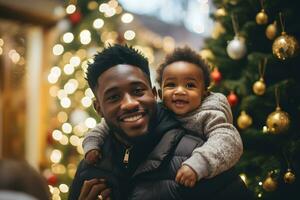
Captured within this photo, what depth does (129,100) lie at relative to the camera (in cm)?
165

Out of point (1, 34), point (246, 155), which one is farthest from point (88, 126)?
point (1, 34)

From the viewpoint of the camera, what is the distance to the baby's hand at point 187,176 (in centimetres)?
148

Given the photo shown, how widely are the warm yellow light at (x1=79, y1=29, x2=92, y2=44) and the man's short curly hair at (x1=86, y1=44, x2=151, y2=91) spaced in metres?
2.81

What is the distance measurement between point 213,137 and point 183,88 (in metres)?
0.32

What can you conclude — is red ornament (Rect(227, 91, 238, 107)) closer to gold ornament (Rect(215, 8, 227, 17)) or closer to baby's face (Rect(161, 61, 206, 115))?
gold ornament (Rect(215, 8, 227, 17))

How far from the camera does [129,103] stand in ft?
5.35

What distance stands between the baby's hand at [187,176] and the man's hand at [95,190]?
31 centimetres

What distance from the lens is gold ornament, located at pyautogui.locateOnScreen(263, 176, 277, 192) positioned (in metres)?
2.34

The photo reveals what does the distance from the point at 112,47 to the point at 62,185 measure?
2.55 metres

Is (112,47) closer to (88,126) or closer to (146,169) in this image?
(146,169)

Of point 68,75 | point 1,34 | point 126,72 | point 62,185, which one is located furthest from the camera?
point 1,34

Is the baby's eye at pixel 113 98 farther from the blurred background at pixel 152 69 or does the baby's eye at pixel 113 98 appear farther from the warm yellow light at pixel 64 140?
the warm yellow light at pixel 64 140

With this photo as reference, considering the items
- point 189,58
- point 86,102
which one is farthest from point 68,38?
point 189,58

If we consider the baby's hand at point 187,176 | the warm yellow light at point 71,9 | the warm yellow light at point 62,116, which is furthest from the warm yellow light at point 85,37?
the baby's hand at point 187,176
